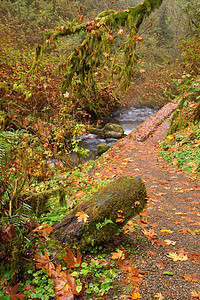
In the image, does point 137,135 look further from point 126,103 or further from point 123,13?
point 126,103

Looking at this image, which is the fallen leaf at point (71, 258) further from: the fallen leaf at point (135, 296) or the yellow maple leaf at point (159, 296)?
the yellow maple leaf at point (159, 296)

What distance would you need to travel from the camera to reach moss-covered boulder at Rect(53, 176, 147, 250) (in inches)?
94.4

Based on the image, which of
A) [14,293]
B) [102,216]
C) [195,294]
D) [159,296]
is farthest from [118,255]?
[14,293]

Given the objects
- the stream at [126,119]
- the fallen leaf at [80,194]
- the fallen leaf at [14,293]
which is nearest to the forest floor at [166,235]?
the fallen leaf at [14,293]

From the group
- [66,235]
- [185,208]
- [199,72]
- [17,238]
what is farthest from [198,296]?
[199,72]

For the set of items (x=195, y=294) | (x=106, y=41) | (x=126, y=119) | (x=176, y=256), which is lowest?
(x=126, y=119)

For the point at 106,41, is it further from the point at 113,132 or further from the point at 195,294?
the point at 113,132

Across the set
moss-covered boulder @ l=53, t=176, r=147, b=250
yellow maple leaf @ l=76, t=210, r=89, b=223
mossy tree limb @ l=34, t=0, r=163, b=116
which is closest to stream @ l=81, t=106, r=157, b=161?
mossy tree limb @ l=34, t=0, r=163, b=116

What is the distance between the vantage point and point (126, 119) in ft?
50.9

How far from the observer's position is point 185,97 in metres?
7.85

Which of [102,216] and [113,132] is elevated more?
[102,216]

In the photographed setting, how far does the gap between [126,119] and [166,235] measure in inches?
516

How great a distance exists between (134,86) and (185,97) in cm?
1503

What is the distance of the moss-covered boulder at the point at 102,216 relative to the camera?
7.87 feet
